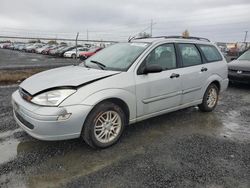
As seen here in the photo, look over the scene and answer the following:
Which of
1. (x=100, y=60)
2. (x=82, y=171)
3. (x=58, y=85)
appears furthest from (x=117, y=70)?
(x=82, y=171)

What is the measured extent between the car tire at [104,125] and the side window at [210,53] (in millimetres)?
2667

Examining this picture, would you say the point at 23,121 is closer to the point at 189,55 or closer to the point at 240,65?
the point at 189,55

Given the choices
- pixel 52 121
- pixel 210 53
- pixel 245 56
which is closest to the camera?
pixel 52 121

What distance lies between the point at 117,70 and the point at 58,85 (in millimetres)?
975

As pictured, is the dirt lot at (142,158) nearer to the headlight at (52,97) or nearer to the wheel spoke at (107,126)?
the wheel spoke at (107,126)

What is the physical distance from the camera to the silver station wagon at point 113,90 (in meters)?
2.91

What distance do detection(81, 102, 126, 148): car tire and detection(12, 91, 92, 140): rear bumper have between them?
13 centimetres

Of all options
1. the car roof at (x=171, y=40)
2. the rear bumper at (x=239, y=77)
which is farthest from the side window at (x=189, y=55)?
the rear bumper at (x=239, y=77)

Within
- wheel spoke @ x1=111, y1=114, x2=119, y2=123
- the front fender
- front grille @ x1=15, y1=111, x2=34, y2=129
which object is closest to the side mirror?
the front fender

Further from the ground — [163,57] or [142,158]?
[163,57]

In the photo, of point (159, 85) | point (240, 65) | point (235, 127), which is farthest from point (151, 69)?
point (240, 65)

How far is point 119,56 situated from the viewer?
13.1 ft

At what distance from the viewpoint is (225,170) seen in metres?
2.91

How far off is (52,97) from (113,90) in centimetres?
85
